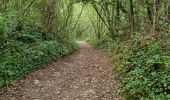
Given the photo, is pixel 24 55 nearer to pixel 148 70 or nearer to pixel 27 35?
pixel 27 35

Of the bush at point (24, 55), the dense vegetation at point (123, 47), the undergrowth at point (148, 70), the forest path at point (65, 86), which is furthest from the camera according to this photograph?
the bush at point (24, 55)

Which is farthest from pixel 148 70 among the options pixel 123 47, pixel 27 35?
pixel 27 35

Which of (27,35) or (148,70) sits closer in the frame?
(148,70)

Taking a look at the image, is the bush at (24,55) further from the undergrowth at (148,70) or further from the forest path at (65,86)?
the undergrowth at (148,70)

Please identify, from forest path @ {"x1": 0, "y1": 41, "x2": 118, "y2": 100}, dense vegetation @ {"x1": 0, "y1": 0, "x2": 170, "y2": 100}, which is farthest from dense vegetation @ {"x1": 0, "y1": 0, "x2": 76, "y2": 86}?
forest path @ {"x1": 0, "y1": 41, "x2": 118, "y2": 100}

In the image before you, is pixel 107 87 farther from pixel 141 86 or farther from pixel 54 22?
pixel 54 22

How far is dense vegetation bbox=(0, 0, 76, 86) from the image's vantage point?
32.6 ft

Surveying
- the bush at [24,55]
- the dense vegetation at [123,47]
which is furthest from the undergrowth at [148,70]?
the bush at [24,55]

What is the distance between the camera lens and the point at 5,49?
35.3 feet

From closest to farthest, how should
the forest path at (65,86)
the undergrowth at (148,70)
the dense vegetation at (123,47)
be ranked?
1. the undergrowth at (148,70)
2. the dense vegetation at (123,47)
3. the forest path at (65,86)

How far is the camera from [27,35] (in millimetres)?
14938

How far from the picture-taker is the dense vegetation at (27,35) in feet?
32.6

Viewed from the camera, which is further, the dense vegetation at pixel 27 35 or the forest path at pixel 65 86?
the dense vegetation at pixel 27 35

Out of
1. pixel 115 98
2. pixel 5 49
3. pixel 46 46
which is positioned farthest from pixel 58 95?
pixel 46 46
